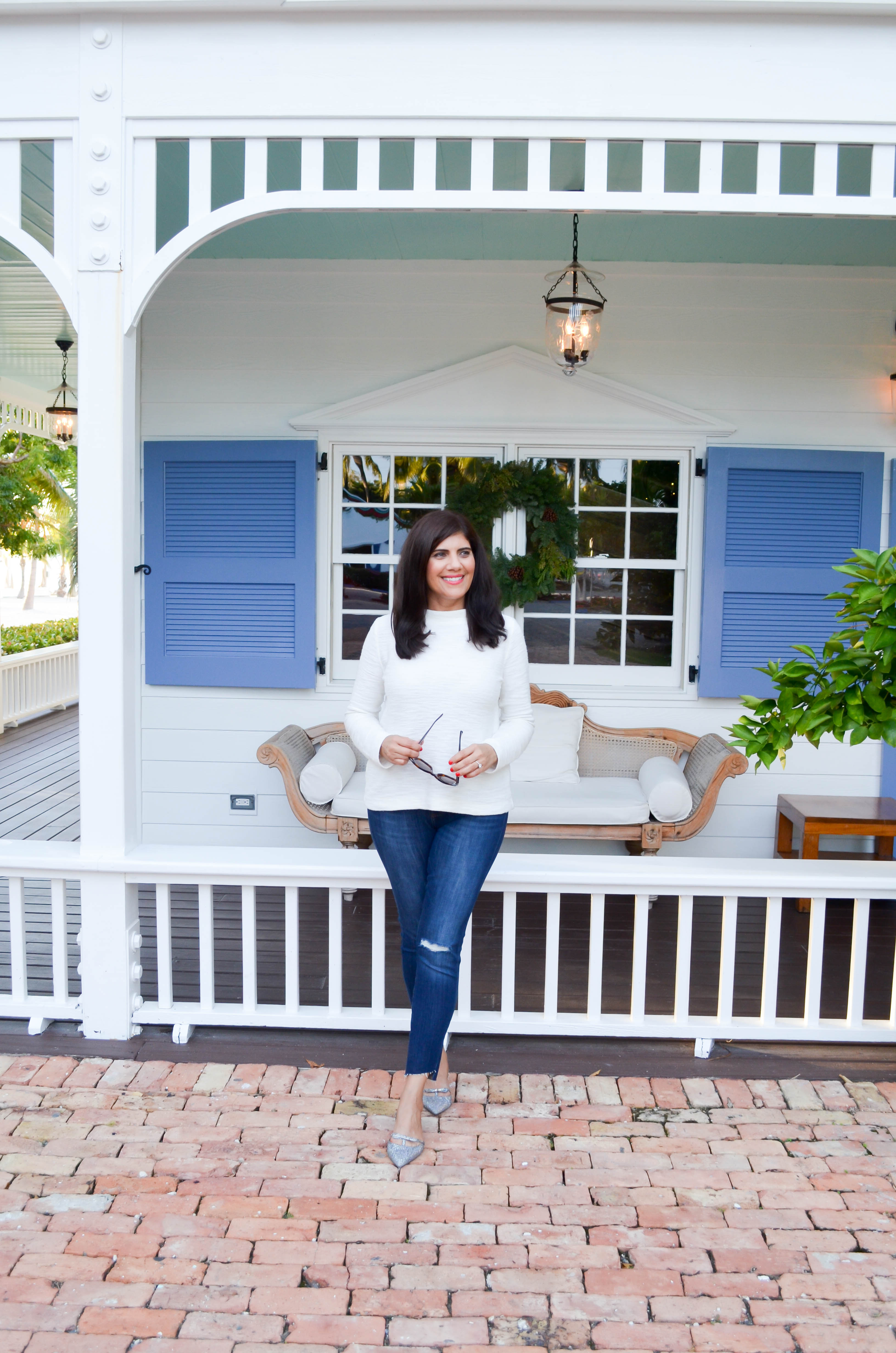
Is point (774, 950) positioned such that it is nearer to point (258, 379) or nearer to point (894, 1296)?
point (894, 1296)

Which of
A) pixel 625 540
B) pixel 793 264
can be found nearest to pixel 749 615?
pixel 625 540

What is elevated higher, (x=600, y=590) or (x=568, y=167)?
(x=568, y=167)

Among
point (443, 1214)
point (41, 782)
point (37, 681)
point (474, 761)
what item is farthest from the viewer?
point (37, 681)

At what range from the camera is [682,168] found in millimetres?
3975

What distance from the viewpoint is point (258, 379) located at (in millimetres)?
5062

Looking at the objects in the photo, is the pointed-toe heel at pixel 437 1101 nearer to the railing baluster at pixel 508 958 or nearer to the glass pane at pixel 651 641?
the railing baluster at pixel 508 958

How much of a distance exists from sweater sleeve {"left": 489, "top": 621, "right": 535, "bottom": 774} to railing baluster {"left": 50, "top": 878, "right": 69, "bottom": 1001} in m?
1.51

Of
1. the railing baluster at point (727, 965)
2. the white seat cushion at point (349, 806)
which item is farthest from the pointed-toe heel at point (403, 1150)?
the white seat cushion at point (349, 806)

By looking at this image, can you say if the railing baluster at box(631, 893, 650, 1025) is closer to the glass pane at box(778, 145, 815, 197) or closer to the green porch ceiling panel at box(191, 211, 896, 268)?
the glass pane at box(778, 145, 815, 197)

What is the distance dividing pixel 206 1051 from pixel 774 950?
5.77 ft

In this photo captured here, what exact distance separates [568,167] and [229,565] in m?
2.35

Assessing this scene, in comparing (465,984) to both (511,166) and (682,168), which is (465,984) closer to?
(511,166)

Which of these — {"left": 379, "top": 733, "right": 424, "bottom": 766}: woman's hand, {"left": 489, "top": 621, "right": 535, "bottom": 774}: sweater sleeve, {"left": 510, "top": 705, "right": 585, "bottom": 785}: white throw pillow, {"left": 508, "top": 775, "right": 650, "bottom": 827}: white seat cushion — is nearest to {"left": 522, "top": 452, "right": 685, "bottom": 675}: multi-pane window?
{"left": 510, "top": 705, "right": 585, "bottom": 785}: white throw pillow

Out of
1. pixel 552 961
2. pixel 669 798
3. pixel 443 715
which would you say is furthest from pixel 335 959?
pixel 669 798
